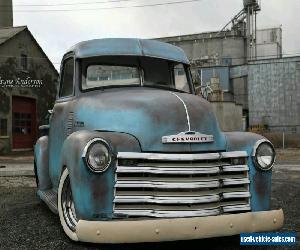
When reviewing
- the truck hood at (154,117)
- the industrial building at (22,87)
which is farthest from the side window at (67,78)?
the industrial building at (22,87)

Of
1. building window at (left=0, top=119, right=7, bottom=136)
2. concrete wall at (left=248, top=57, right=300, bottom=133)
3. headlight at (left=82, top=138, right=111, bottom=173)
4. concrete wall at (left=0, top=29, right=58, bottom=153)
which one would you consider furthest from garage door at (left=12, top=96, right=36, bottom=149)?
headlight at (left=82, top=138, right=111, bottom=173)

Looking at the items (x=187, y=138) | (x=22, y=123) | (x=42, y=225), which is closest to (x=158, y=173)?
(x=187, y=138)

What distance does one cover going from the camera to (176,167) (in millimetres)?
4336

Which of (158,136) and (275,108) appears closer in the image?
(158,136)

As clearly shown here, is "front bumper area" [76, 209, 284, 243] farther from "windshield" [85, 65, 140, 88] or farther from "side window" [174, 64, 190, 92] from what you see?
"side window" [174, 64, 190, 92]

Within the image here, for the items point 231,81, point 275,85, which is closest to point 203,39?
point 231,81

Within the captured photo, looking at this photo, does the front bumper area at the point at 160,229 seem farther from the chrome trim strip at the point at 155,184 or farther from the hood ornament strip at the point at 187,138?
the hood ornament strip at the point at 187,138

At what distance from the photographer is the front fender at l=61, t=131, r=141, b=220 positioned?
169 inches

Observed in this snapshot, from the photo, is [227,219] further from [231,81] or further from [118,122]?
[231,81]

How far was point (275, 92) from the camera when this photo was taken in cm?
4162

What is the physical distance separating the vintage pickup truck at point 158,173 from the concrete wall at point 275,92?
36.9m

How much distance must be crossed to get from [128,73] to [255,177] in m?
2.07

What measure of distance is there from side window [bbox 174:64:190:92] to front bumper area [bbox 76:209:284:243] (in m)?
2.34

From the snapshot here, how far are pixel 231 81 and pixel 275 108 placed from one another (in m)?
5.65
